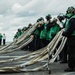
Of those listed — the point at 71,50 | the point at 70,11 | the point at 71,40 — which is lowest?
the point at 71,50

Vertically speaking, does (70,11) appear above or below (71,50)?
above

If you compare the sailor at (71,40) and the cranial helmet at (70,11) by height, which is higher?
the cranial helmet at (70,11)

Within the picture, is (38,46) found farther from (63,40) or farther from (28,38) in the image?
(63,40)

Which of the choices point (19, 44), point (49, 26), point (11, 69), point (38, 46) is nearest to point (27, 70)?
point (11, 69)

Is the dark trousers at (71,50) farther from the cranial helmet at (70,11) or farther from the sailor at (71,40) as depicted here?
the cranial helmet at (70,11)

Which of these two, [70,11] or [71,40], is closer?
[71,40]

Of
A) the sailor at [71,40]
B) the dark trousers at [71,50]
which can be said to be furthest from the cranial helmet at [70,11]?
the dark trousers at [71,50]

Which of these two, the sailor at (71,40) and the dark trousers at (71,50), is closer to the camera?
the sailor at (71,40)

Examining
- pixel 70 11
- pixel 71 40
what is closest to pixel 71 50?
pixel 71 40

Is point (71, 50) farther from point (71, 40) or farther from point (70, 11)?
point (70, 11)

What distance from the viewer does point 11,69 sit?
504 inches

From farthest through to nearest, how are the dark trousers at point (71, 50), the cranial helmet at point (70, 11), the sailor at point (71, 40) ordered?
the cranial helmet at point (70, 11)
the dark trousers at point (71, 50)
the sailor at point (71, 40)

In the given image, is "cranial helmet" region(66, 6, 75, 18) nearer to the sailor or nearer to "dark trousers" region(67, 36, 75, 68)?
the sailor

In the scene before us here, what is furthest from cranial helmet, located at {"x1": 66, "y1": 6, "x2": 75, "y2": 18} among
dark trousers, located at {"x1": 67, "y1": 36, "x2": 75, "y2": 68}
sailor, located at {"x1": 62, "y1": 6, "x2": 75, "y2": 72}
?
dark trousers, located at {"x1": 67, "y1": 36, "x2": 75, "y2": 68}
